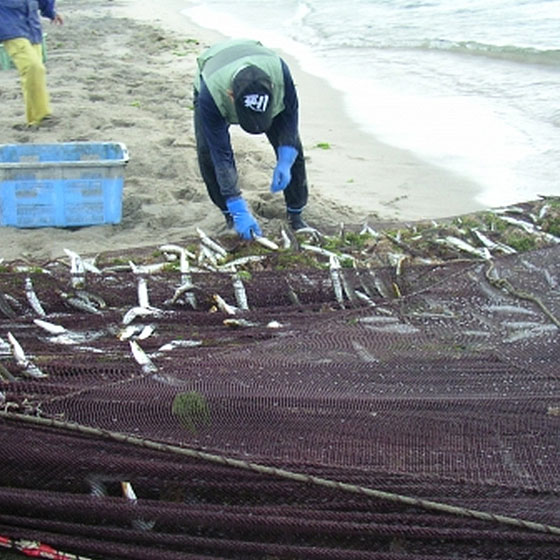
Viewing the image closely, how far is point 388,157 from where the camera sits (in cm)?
802

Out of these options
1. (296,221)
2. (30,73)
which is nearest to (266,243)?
(296,221)

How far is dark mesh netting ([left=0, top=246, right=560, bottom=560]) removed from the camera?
244 cm

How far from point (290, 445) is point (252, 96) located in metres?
2.43

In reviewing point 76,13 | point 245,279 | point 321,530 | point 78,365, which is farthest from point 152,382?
point 76,13

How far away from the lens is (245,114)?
4.54 m

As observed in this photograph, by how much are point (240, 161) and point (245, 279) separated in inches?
134

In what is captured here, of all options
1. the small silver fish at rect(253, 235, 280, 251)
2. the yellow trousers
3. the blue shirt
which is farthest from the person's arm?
the blue shirt

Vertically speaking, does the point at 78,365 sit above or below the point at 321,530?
above

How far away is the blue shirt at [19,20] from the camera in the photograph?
7.94 metres

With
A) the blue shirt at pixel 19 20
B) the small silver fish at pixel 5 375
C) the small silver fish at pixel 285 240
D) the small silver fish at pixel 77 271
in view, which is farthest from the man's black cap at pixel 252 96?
the blue shirt at pixel 19 20

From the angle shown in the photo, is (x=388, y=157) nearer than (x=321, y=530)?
No

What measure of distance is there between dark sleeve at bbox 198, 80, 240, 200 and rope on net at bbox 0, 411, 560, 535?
2.72 m

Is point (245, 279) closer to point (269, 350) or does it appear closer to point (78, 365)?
point (269, 350)

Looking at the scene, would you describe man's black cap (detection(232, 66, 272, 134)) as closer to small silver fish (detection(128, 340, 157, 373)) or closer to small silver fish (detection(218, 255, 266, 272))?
small silver fish (detection(218, 255, 266, 272))
